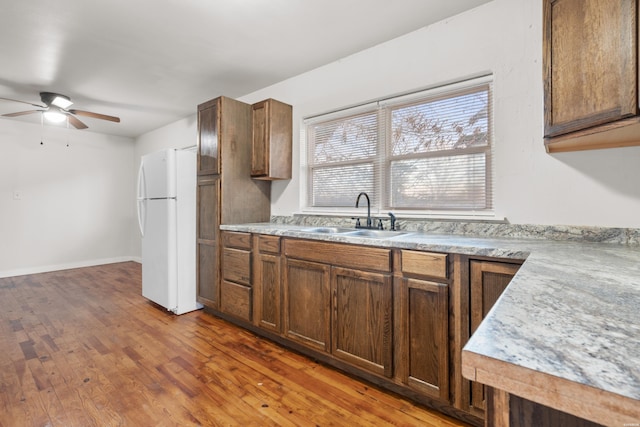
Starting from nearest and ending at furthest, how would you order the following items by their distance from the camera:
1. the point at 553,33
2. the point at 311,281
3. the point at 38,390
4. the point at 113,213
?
the point at 553,33
the point at 38,390
the point at 311,281
the point at 113,213

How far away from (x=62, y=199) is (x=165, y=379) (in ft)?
16.1

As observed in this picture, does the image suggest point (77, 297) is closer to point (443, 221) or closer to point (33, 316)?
point (33, 316)

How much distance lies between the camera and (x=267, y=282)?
2.55m

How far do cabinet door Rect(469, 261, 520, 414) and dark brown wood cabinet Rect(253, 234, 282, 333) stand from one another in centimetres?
141

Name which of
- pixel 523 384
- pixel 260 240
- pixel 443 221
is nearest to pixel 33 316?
pixel 260 240

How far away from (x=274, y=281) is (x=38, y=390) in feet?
5.15

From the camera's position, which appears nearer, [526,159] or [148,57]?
[526,159]

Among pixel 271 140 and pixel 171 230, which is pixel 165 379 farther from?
pixel 271 140

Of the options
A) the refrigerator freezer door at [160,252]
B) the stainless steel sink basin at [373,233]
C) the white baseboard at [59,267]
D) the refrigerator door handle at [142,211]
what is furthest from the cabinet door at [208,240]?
the white baseboard at [59,267]

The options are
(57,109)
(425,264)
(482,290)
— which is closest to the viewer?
(482,290)

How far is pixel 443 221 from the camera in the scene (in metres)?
2.27

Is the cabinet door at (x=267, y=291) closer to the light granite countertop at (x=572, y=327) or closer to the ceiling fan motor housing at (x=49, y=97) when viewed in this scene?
the light granite countertop at (x=572, y=327)

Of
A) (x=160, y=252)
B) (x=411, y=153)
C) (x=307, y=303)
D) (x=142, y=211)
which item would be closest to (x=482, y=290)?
(x=307, y=303)

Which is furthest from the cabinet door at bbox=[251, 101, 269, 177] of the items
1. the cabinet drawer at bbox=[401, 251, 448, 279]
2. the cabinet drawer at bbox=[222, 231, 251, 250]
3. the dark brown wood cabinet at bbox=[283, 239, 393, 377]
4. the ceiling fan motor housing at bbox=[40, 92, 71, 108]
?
the ceiling fan motor housing at bbox=[40, 92, 71, 108]
